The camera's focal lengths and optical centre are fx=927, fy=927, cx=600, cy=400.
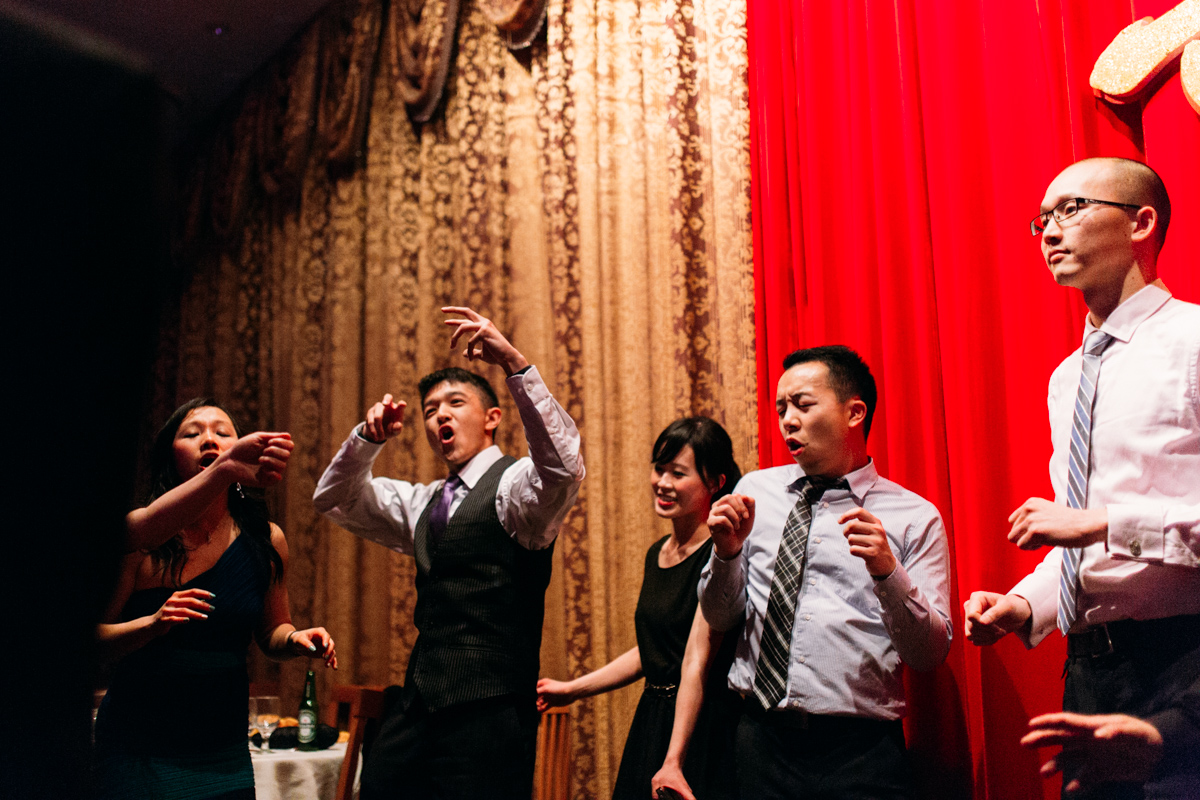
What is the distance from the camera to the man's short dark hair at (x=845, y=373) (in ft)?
6.68

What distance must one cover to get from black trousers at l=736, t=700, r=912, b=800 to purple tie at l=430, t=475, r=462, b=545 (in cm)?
92

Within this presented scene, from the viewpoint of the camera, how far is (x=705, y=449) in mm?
2322

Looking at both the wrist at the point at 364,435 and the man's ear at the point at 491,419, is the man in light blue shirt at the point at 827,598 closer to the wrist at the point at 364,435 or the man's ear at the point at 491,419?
the man's ear at the point at 491,419

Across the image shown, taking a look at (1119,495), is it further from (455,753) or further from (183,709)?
(183,709)

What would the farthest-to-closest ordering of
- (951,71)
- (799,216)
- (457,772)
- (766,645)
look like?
(799,216), (951,71), (457,772), (766,645)

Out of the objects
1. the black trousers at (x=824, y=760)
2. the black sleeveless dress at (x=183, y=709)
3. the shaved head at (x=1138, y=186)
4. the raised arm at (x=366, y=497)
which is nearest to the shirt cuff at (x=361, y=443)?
the raised arm at (x=366, y=497)

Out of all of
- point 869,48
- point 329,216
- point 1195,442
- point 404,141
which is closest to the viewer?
point 1195,442

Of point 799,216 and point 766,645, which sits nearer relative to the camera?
point 766,645

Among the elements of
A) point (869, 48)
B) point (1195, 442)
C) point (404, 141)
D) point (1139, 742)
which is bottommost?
point (1139, 742)

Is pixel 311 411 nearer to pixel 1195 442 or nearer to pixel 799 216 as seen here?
pixel 799 216

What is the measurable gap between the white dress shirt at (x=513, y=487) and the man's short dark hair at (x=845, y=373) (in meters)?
0.56

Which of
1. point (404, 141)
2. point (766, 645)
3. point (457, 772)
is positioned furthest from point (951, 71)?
point (404, 141)

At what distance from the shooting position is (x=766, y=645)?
1881 mm

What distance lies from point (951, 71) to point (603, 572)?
1.86m
